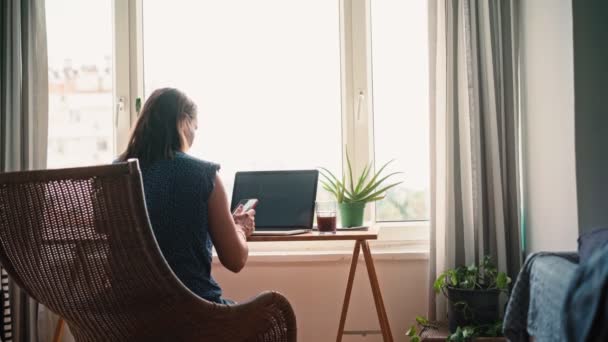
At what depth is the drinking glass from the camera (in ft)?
7.69

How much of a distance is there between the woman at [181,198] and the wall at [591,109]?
114 cm

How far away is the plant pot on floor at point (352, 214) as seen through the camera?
250 cm

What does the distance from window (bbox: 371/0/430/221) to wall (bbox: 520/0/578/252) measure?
50cm

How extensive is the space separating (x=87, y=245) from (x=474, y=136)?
1806mm

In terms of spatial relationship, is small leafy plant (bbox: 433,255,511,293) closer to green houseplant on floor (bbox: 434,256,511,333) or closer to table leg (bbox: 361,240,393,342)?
green houseplant on floor (bbox: 434,256,511,333)

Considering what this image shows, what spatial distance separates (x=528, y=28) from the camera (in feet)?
8.35

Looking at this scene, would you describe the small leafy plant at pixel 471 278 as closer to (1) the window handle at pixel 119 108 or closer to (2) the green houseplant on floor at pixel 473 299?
(2) the green houseplant on floor at pixel 473 299

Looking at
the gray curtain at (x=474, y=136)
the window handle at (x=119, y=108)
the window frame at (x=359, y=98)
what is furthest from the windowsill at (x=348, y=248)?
the window handle at (x=119, y=108)

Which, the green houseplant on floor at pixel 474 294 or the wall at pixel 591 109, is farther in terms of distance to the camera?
the green houseplant on floor at pixel 474 294

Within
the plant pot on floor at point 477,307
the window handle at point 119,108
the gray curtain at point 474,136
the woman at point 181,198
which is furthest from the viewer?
the window handle at point 119,108

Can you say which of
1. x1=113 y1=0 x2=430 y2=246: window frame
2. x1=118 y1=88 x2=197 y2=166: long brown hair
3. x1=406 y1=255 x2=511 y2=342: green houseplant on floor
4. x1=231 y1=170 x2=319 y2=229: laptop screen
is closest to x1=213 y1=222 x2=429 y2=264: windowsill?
x1=113 y1=0 x2=430 y2=246: window frame

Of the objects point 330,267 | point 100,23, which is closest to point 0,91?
point 100,23

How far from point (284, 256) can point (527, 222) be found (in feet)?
3.64

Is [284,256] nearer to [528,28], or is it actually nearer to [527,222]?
[527,222]
